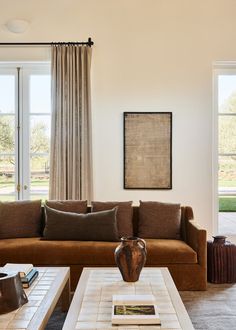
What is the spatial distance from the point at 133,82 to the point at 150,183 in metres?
1.38

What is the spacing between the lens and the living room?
197 inches

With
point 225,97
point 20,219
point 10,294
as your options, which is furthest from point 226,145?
point 10,294

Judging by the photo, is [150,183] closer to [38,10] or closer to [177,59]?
[177,59]

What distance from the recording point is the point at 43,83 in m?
5.19

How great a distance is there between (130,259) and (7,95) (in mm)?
3460

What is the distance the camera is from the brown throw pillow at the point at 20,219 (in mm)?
3994

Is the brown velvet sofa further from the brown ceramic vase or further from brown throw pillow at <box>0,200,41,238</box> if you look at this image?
the brown ceramic vase

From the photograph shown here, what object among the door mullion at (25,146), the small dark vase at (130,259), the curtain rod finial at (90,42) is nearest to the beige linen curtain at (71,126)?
the curtain rod finial at (90,42)

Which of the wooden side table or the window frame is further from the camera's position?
the window frame

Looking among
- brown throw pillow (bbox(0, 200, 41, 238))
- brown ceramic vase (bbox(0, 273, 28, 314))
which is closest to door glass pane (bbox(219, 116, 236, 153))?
brown throw pillow (bbox(0, 200, 41, 238))

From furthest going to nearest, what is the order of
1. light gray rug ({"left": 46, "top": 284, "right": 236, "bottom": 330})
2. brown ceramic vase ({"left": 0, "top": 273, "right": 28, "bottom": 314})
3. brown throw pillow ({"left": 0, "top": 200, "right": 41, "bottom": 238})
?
brown throw pillow ({"left": 0, "top": 200, "right": 41, "bottom": 238}) < light gray rug ({"left": 46, "top": 284, "right": 236, "bottom": 330}) < brown ceramic vase ({"left": 0, "top": 273, "right": 28, "bottom": 314})

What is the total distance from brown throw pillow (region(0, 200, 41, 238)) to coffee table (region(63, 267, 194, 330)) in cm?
134

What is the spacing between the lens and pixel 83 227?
3.83 meters

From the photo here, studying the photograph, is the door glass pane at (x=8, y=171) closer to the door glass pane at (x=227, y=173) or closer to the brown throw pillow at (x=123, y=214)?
the brown throw pillow at (x=123, y=214)
